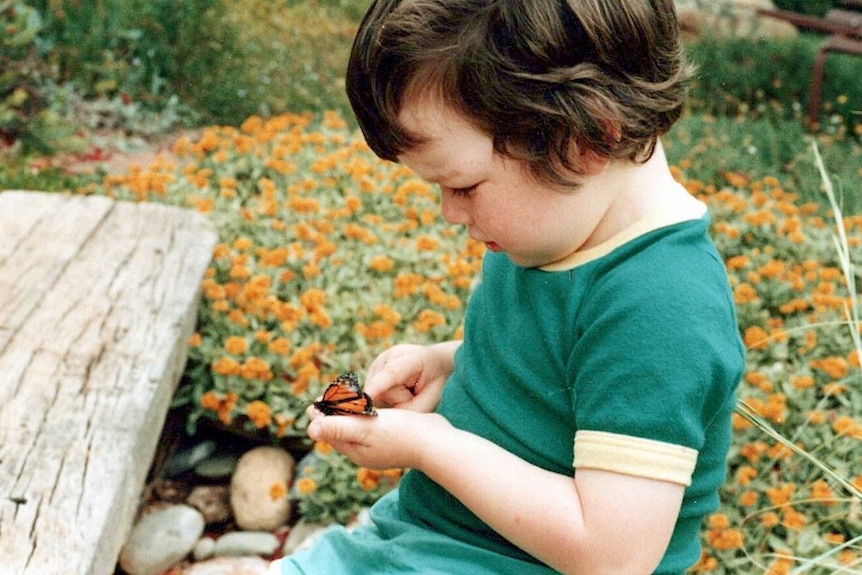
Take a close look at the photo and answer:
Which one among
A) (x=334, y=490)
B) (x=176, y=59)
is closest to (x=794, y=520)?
(x=334, y=490)

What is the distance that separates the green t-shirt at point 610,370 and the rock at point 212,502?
1660 mm

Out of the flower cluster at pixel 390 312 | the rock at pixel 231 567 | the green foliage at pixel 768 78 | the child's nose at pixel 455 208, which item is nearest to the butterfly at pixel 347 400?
the child's nose at pixel 455 208

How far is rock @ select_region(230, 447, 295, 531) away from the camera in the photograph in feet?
10.4

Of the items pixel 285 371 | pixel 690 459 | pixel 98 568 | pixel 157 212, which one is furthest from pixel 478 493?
pixel 157 212

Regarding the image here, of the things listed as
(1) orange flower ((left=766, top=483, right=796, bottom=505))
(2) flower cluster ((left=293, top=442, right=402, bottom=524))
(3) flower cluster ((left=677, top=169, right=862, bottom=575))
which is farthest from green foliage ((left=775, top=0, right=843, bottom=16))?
(2) flower cluster ((left=293, top=442, right=402, bottom=524))

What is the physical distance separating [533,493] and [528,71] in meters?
0.55

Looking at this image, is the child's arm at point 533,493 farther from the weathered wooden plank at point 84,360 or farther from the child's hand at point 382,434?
the weathered wooden plank at point 84,360

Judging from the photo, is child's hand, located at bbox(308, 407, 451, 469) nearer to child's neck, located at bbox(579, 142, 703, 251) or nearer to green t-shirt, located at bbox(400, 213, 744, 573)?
green t-shirt, located at bbox(400, 213, 744, 573)

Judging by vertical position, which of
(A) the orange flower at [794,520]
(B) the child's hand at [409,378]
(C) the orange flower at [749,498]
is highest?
(B) the child's hand at [409,378]

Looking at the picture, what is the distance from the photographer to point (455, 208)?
1.54 m

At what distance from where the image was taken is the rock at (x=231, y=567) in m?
3.04

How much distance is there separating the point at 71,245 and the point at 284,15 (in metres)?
3.77

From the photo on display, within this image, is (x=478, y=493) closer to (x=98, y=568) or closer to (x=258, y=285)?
(x=98, y=568)

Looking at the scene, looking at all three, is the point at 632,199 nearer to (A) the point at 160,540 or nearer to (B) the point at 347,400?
(B) the point at 347,400
